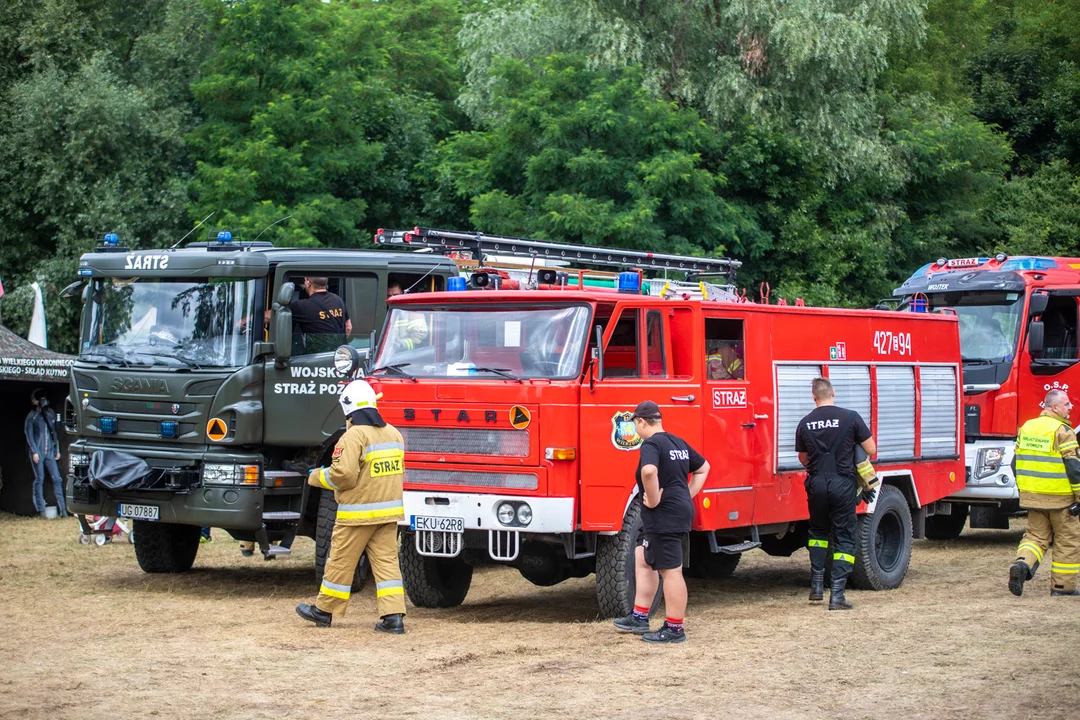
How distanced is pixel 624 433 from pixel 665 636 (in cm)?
150

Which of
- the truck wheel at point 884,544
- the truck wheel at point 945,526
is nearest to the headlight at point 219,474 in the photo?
the truck wheel at point 884,544

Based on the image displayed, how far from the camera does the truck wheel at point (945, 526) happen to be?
16531 mm

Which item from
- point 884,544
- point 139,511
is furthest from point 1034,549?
point 139,511

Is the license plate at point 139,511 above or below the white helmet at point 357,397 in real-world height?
below

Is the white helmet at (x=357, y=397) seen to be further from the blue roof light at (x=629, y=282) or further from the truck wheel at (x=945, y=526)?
the truck wheel at (x=945, y=526)

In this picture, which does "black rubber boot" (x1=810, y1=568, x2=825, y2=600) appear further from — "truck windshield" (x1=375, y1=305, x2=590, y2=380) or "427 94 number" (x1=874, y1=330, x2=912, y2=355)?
"truck windshield" (x1=375, y1=305, x2=590, y2=380)

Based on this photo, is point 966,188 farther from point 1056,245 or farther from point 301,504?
point 301,504

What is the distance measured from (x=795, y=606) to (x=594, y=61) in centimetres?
1814

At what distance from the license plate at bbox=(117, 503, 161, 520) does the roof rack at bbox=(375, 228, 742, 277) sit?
3335mm

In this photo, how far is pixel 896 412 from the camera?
40.9ft

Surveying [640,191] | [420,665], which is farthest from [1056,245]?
[420,665]

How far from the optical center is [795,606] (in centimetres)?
1113

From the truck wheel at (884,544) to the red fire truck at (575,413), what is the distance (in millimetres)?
94

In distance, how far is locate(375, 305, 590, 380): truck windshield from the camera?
32.1 ft
